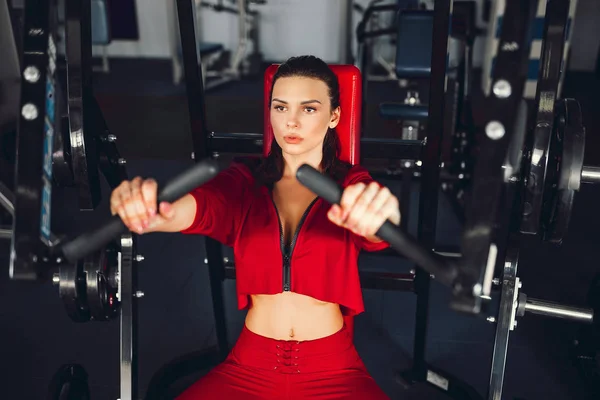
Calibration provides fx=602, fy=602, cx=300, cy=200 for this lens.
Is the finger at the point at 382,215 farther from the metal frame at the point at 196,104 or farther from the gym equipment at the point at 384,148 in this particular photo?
the metal frame at the point at 196,104

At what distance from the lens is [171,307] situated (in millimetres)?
2711

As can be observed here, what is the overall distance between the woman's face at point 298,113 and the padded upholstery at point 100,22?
4.50 metres

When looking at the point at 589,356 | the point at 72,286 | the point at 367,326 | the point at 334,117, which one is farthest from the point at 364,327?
the point at 72,286

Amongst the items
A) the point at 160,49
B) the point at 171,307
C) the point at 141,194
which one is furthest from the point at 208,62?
the point at 141,194

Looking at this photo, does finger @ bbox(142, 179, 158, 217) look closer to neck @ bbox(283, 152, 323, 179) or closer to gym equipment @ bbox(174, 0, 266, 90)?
neck @ bbox(283, 152, 323, 179)

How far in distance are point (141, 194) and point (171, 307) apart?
1.88 meters

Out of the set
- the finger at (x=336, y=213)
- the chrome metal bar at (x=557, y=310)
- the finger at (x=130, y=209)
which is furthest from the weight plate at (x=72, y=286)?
the chrome metal bar at (x=557, y=310)

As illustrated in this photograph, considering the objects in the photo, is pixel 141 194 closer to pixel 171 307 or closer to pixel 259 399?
pixel 259 399

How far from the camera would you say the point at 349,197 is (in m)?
0.87

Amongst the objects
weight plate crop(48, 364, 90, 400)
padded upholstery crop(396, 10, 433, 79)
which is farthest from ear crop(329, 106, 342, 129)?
padded upholstery crop(396, 10, 433, 79)

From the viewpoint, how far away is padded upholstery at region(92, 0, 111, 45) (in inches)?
212

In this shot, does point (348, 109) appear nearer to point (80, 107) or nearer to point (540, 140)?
point (540, 140)

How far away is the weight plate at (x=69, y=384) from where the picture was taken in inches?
71.0

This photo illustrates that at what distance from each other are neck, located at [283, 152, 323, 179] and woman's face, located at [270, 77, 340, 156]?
6cm
